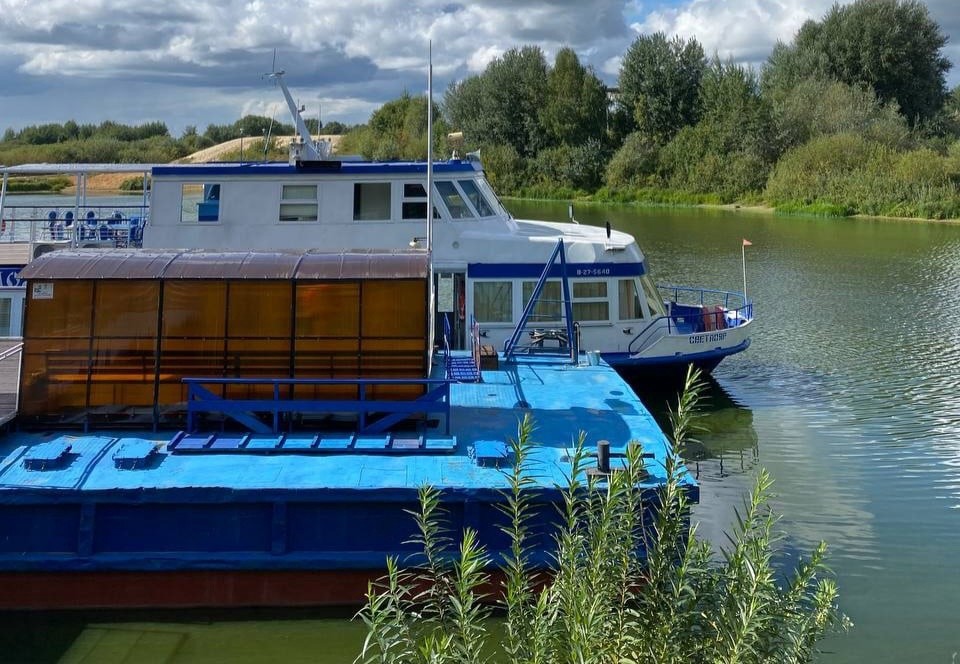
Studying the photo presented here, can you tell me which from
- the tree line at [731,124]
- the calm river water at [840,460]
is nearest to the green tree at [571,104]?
the tree line at [731,124]

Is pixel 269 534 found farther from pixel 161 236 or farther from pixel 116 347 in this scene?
pixel 161 236

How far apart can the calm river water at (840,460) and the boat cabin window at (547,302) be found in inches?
103

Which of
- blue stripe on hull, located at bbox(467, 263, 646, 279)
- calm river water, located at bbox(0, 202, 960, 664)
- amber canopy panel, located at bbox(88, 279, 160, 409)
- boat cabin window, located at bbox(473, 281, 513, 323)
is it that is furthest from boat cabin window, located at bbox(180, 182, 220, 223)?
calm river water, located at bbox(0, 202, 960, 664)

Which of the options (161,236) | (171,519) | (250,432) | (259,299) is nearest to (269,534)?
(171,519)

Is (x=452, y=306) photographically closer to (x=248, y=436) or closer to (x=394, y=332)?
(x=394, y=332)

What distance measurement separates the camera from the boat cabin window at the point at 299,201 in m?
17.6

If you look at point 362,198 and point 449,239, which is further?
point 362,198

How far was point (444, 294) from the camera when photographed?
55.9ft

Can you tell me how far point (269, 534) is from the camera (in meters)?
9.23

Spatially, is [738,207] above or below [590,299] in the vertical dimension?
above

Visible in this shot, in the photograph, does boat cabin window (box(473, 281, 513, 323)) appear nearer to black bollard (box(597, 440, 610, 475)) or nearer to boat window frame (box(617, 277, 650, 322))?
boat window frame (box(617, 277, 650, 322))

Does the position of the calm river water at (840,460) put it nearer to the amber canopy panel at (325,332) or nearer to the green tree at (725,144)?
the amber canopy panel at (325,332)

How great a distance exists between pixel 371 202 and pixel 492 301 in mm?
2909

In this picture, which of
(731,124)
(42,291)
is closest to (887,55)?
(731,124)
